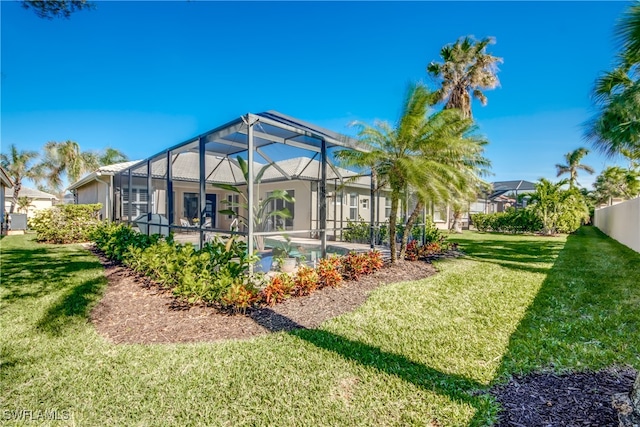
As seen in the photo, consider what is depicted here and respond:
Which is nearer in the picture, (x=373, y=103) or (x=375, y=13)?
(x=375, y=13)

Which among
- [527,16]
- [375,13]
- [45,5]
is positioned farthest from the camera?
[375,13]

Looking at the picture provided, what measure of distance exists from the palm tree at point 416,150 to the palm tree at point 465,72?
1045 centimetres

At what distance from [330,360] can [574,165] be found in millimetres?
42951

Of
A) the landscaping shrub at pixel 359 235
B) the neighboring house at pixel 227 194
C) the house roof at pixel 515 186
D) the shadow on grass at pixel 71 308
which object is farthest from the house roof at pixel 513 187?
the shadow on grass at pixel 71 308

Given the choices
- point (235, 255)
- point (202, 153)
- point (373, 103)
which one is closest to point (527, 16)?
point (373, 103)

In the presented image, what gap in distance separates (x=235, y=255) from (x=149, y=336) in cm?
181

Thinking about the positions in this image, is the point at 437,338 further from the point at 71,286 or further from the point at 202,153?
the point at 71,286

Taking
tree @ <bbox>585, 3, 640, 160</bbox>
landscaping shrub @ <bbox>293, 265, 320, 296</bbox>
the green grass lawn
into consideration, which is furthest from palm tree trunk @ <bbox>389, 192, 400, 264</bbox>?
tree @ <bbox>585, 3, 640, 160</bbox>

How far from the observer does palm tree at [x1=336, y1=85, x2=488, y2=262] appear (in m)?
7.07

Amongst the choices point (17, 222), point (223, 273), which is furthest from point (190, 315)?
point (17, 222)

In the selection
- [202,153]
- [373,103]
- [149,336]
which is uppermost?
[373,103]

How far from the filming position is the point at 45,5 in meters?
4.68

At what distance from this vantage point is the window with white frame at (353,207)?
1742 cm

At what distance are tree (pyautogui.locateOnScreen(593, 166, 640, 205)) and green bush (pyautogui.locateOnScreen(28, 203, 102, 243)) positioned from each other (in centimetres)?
2627
